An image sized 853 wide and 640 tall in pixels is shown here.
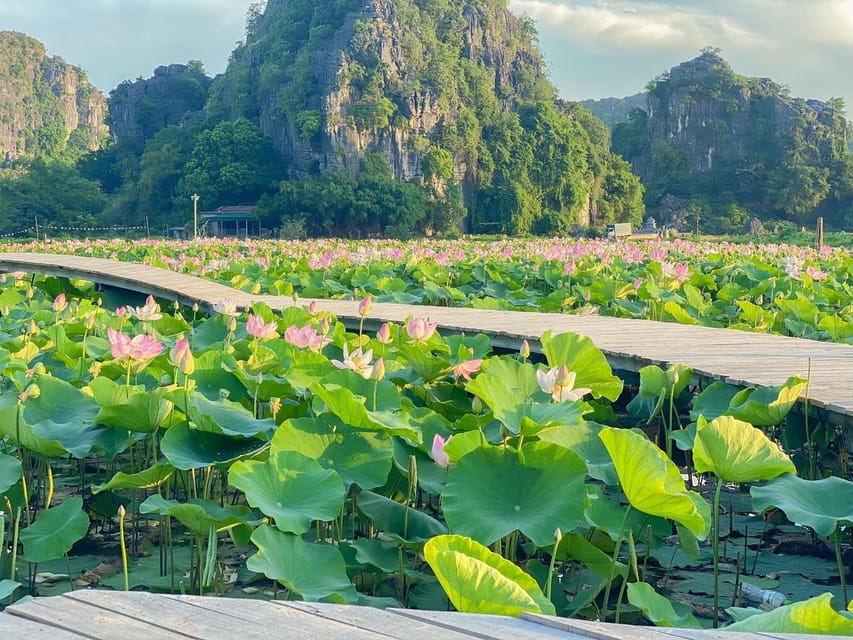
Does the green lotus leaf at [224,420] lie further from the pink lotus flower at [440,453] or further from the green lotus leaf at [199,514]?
the pink lotus flower at [440,453]

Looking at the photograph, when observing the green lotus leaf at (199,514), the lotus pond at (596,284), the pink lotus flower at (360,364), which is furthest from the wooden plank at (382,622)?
the lotus pond at (596,284)

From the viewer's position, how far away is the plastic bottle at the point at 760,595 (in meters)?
1.91

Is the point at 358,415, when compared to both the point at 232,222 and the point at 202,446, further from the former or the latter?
the point at 232,222

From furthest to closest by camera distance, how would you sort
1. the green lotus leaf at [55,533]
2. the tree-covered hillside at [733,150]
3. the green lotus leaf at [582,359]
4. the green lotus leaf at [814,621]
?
the tree-covered hillside at [733,150] → the green lotus leaf at [582,359] → the green lotus leaf at [55,533] → the green lotus leaf at [814,621]

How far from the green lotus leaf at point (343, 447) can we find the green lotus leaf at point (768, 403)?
988 mm

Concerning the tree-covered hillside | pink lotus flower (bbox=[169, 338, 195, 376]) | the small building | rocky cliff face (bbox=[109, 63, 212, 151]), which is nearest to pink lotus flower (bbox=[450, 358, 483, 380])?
pink lotus flower (bbox=[169, 338, 195, 376])

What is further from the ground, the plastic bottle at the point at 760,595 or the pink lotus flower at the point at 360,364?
the pink lotus flower at the point at 360,364

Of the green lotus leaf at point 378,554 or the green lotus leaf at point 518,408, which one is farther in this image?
the green lotus leaf at point 518,408

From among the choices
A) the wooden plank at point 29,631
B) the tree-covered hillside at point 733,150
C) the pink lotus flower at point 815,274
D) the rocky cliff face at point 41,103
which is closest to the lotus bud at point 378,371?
the wooden plank at point 29,631

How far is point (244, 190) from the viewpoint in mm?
43781

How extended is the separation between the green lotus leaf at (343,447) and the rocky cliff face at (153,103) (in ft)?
179

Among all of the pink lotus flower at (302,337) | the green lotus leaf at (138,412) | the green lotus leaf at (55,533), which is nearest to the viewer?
the green lotus leaf at (55,533)

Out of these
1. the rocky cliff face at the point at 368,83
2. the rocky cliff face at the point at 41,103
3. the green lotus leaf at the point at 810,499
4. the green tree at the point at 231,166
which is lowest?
the green lotus leaf at the point at 810,499

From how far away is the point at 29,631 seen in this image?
3.48ft
